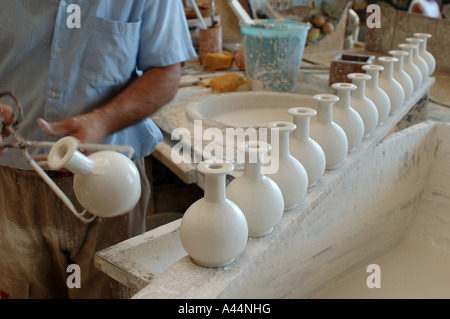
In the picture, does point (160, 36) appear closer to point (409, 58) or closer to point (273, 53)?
point (273, 53)

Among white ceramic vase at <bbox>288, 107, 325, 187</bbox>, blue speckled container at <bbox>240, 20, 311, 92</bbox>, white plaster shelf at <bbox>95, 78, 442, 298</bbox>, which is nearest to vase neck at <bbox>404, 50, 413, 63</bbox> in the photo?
white plaster shelf at <bbox>95, 78, 442, 298</bbox>

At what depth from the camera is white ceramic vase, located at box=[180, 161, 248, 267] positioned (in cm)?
108

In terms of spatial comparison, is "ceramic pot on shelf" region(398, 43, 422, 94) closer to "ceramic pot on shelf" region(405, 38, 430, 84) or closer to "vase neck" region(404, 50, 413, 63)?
"vase neck" region(404, 50, 413, 63)

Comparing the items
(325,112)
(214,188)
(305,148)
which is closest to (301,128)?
(305,148)

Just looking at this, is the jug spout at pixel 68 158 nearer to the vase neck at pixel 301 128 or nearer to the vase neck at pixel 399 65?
the vase neck at pixel 301 128

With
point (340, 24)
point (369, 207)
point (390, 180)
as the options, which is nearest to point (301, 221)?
point (369, 207)

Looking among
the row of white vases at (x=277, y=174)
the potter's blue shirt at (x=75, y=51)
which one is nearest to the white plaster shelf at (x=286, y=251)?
the row of white vases at (x=277, y=174)

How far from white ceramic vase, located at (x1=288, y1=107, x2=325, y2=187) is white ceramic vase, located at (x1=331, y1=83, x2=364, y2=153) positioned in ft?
0.84

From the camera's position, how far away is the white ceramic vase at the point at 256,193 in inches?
47.1

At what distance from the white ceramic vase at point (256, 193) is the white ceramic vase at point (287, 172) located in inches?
3.3

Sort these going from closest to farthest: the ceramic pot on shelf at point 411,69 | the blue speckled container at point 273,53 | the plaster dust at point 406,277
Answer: the plaster dust at point 406,277
the ceramic pot on shelf at point 411,69
the blue speckled container at point 273,53

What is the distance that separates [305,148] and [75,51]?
0.81 m

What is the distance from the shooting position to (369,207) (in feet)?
6.30
